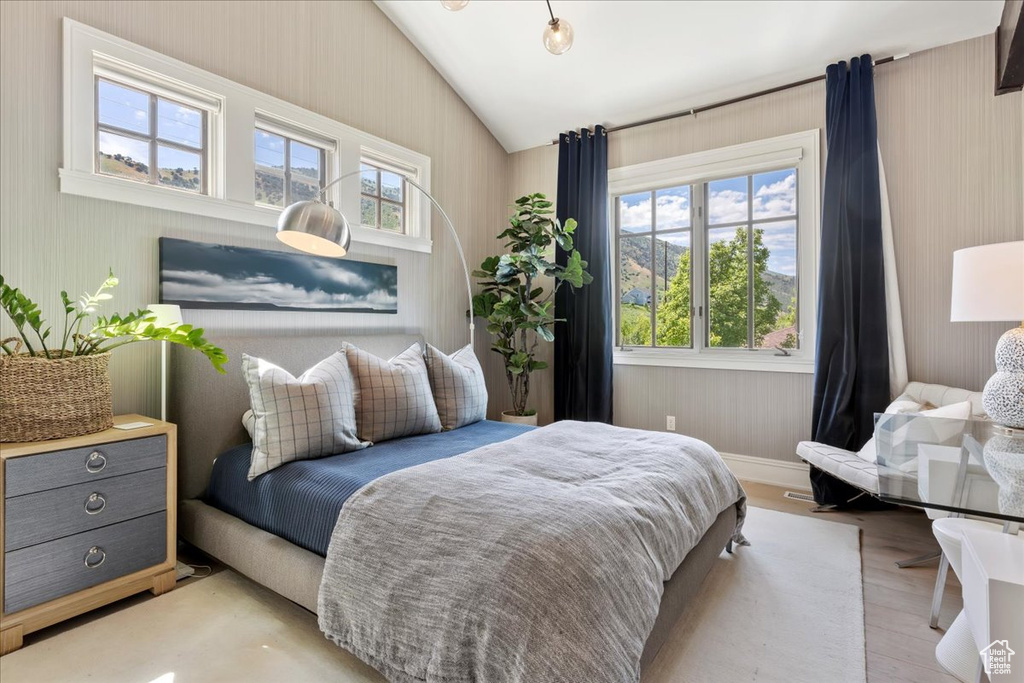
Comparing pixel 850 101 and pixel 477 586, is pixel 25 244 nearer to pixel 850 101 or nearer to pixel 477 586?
pixel 477 586

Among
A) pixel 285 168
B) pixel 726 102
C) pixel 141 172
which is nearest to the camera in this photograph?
pixel 141 172

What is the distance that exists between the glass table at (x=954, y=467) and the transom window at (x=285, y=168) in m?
3.18

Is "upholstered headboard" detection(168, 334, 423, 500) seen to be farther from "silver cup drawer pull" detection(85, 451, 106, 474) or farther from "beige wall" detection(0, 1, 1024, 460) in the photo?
"silver cup drawer pull" detection(85, 451, 106, 474)

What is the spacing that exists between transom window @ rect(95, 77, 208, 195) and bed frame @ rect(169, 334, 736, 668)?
35.6 inches

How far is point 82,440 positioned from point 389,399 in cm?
120

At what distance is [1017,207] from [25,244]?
4.86 m

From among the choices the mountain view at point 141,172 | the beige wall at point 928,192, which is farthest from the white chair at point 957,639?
the mountain view at point 141,172

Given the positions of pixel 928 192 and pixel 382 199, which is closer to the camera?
pixel 928 192

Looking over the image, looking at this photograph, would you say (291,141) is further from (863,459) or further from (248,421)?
(863,459)

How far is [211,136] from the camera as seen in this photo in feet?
8.91

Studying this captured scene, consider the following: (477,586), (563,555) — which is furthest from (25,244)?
(563,555)

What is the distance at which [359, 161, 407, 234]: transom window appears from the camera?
353 cm

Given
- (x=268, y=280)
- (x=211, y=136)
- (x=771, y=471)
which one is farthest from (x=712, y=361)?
(x=211, y=136)

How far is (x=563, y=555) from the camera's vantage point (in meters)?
1.26
